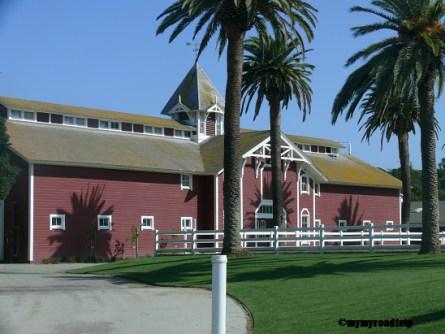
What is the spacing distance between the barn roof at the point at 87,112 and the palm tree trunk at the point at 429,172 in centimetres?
2614

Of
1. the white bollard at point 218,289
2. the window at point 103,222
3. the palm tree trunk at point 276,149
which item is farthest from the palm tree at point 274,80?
the white bollard at point 218,289

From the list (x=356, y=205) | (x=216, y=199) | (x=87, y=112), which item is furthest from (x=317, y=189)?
(x=87, y=112)

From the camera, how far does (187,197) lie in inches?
1994

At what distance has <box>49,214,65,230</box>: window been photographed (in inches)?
1702

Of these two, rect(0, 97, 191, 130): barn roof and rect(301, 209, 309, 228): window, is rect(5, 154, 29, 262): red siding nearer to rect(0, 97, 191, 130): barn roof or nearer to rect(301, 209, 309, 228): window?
rect(0, 97, 191, 130): barn roof

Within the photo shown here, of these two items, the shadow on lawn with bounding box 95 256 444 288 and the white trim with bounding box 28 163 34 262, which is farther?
the white trim with bounding box 28 163 34 262

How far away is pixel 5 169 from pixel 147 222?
11.3m

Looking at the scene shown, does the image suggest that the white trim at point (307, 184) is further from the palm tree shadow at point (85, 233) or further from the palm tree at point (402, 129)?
the palm tree shadow at point (85, 233)

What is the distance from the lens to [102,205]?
4588 centimetres

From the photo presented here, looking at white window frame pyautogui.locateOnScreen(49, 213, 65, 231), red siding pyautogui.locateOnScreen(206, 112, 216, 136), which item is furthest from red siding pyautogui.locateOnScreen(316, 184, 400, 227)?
white window frame pyautogui.locateOnScreen(49, 213, 65, 231)

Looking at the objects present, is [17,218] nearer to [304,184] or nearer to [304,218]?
[304,218]

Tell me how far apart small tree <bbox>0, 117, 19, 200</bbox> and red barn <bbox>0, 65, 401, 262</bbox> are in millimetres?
1712

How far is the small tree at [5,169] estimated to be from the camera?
1558 inches

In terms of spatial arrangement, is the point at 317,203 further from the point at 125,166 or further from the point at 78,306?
the point at 78,306
